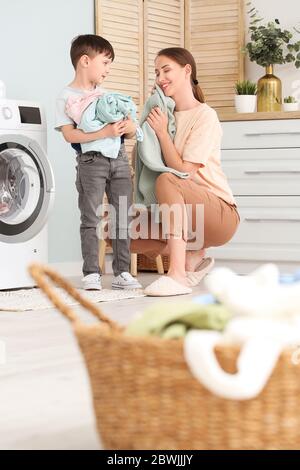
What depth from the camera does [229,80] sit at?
217 inches

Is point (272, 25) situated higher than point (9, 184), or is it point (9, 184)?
point (272, 25)

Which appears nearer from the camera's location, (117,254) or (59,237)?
(117,254)

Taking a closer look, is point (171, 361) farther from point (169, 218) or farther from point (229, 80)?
point (229, 80)

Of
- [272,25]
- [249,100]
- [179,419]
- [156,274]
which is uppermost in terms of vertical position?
[272,25]

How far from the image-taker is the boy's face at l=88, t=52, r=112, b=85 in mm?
4098

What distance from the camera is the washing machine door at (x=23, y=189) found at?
4.21m

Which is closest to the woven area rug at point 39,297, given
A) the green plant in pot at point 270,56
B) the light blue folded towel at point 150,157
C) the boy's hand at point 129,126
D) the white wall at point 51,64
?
the light blue folded towel at point 150,157

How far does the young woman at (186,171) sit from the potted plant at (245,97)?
892mm

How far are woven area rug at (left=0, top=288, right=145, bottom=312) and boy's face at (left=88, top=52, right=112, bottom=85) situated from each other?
2.93 ft

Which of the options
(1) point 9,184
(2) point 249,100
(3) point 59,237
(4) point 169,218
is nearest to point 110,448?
(4) point 169,218

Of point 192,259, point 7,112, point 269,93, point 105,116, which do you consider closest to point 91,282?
point 192,259

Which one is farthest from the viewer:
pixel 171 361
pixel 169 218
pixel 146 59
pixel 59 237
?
pixel 146 59

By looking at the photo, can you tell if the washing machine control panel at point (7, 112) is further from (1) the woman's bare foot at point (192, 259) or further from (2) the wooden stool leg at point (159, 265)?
(2) the wooden stool leg at point (159, 265)

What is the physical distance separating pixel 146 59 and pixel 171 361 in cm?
425
